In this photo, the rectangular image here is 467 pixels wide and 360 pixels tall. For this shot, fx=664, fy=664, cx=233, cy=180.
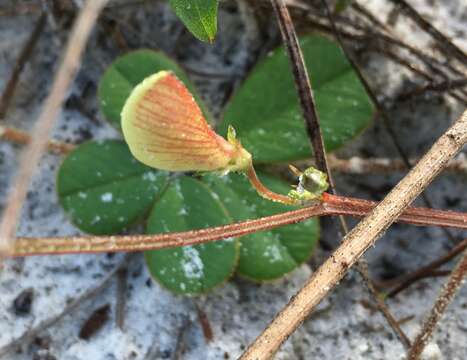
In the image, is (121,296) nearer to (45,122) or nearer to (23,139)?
(23,139)

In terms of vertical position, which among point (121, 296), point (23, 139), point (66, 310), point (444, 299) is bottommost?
point (66, 310)

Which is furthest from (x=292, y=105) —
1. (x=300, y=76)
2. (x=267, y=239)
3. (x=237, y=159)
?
(x=237, y=159)

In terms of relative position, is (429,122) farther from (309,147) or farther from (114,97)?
(114,97)

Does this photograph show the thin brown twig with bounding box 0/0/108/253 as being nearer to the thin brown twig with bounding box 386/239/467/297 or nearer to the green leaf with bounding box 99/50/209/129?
the green leaf with bounding box 99/50/209/129

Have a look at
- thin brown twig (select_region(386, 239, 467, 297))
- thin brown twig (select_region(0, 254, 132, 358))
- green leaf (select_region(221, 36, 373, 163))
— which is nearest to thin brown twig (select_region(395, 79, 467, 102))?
green leaf (select_region(221, 36, 373, 163))

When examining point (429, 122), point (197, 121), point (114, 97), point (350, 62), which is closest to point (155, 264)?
point (114, 97)
